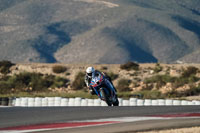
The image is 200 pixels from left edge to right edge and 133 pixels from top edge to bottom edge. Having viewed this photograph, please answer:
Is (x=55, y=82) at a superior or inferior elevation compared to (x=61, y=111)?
inferior

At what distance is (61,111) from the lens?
12.4m

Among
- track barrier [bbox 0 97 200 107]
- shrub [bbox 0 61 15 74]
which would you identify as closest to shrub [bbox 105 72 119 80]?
shrub [bbox 0 61 15 74]

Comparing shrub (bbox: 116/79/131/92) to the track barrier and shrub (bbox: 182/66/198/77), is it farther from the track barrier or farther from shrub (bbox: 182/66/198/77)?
the track barrier

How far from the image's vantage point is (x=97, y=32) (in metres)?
126

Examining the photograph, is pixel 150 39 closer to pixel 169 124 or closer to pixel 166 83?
pixel 166 83

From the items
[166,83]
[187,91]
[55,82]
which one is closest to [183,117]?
[187,91]

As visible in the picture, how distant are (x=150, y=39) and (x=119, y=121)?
11420 cm

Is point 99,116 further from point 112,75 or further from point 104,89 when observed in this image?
point 112,75

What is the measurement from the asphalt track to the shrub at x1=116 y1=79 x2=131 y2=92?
24.6m

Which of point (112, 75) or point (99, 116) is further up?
point (99, 116)

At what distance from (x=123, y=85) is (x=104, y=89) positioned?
2399cm

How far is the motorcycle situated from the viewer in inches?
646

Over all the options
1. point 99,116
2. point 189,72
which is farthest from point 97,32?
point 99,116

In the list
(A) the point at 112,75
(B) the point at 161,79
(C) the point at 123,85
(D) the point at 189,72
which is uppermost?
(D) the point at 189,72
